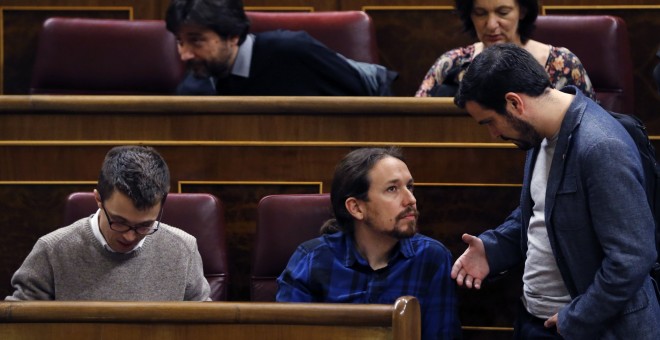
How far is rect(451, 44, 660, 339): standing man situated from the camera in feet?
2.39

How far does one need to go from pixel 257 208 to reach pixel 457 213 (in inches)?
6.8

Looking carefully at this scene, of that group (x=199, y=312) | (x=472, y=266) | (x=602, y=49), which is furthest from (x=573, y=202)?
(x=602, y=49)

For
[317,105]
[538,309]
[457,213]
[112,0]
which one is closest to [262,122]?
[317,105]

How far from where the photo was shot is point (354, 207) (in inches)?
35.7

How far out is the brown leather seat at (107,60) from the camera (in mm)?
1273

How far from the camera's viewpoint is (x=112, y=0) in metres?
1.41

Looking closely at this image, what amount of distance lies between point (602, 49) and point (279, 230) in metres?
0.44

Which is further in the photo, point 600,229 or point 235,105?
point 235,105

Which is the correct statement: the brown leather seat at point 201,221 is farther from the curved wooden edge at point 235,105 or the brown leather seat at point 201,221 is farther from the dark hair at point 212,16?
the dark hair at point 212,16

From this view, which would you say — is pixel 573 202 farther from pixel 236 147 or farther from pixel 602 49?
pixel 602 49

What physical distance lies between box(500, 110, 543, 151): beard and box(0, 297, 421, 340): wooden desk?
174 millimetres

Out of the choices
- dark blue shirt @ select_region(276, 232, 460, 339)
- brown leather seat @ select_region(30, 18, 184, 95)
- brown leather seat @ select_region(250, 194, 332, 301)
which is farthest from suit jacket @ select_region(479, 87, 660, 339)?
brown leather seat @ select_region(30, 18, 184, 95)

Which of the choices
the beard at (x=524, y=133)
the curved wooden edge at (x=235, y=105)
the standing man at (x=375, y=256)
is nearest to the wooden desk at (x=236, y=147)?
the curved wooden edge at (x=235, y=105)

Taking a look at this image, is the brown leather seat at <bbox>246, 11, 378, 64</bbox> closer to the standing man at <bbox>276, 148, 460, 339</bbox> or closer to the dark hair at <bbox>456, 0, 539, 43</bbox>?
the dark hair at <bbox>456, 0, 539, 43</bbox>
